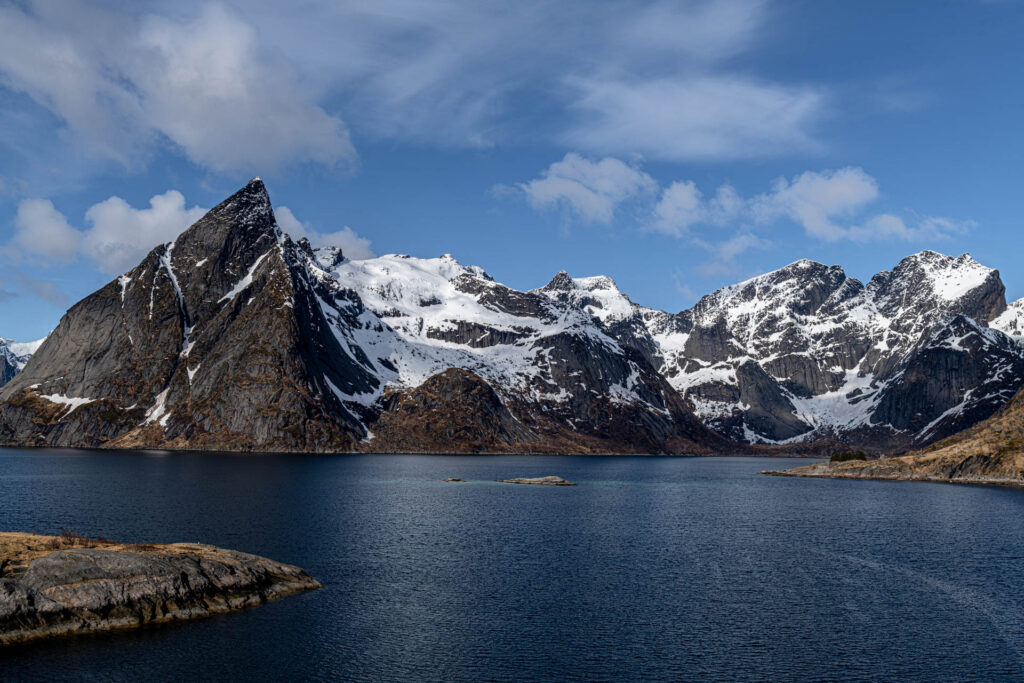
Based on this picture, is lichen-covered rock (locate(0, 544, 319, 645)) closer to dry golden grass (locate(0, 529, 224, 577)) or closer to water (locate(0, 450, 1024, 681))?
dry golden grass (locate(0, 529, 224, 577))

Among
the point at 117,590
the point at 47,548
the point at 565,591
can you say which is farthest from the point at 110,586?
the point at 565,591

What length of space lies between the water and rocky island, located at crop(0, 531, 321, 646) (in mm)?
2167

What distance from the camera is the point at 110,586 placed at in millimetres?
56438

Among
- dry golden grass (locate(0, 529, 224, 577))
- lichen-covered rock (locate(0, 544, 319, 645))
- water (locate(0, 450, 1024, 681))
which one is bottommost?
water (locate(0, 450, 1024, 681))

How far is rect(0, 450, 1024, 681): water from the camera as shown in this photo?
50.8m

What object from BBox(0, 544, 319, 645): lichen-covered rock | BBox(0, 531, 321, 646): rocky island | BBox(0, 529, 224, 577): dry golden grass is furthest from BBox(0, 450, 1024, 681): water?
BBox(0, 529, 224, 577): dry golden grass

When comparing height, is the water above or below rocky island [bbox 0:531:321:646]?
below

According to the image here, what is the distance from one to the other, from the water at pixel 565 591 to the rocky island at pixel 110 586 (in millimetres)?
2167

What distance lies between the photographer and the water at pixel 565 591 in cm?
5084

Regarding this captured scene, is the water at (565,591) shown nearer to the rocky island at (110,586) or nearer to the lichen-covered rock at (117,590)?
the lichen-covered rock at (117,590)

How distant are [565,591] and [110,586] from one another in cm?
3661

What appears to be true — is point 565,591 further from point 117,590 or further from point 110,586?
point 110,586

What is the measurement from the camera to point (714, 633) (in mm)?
58906

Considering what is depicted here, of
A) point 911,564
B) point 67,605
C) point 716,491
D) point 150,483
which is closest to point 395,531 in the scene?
point 67,605
